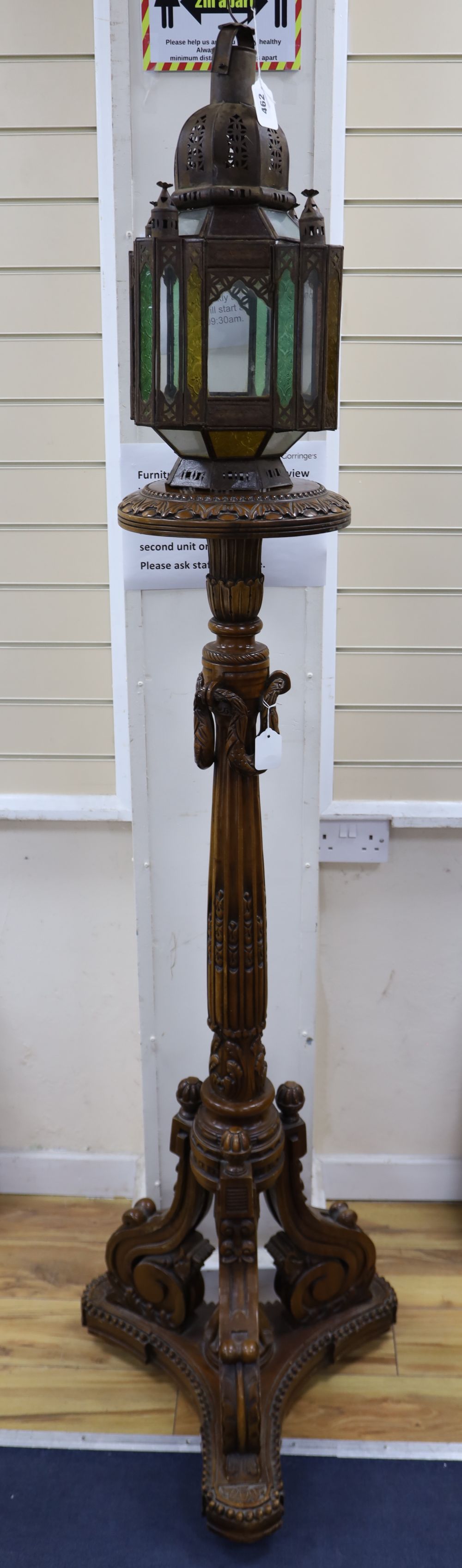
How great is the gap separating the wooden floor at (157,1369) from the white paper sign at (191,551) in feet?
4.23

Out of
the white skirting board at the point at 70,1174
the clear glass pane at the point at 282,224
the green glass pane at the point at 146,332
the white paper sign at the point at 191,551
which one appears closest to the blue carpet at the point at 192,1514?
the white skirting board at the point at 70,1174

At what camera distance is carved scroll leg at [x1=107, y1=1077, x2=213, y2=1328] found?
1.97 metres

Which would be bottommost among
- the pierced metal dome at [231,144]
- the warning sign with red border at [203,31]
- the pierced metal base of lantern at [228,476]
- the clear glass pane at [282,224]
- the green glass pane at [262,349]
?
the pierced metal base of lantern at [228,476]

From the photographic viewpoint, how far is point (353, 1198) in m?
2.46

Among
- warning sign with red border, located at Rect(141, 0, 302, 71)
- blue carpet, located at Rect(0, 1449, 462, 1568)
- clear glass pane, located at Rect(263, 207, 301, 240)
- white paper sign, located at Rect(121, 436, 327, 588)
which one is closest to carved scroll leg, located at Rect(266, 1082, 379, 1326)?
blue carpet, located at Rect(0, 1449, 462, 1568)

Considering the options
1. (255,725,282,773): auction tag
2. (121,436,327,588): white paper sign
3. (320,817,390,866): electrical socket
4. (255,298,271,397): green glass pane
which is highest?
(255,298,271,397): green glass pane

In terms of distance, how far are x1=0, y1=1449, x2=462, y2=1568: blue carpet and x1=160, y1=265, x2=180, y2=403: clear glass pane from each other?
1583 mm

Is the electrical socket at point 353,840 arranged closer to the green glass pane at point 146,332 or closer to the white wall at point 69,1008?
the white wall at point 69,1008

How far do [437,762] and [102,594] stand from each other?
0.67 metres

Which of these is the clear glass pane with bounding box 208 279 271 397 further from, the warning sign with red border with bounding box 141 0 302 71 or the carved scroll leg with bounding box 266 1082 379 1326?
the carved scroll leg with bounding box 266 1082 379 1326

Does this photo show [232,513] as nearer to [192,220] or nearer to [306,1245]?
[192,220]

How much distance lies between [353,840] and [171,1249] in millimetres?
776

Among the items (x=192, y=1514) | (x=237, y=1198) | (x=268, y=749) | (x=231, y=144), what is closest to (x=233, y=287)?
(x=231, y=144)

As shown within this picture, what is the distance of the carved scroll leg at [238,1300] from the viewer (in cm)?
176
